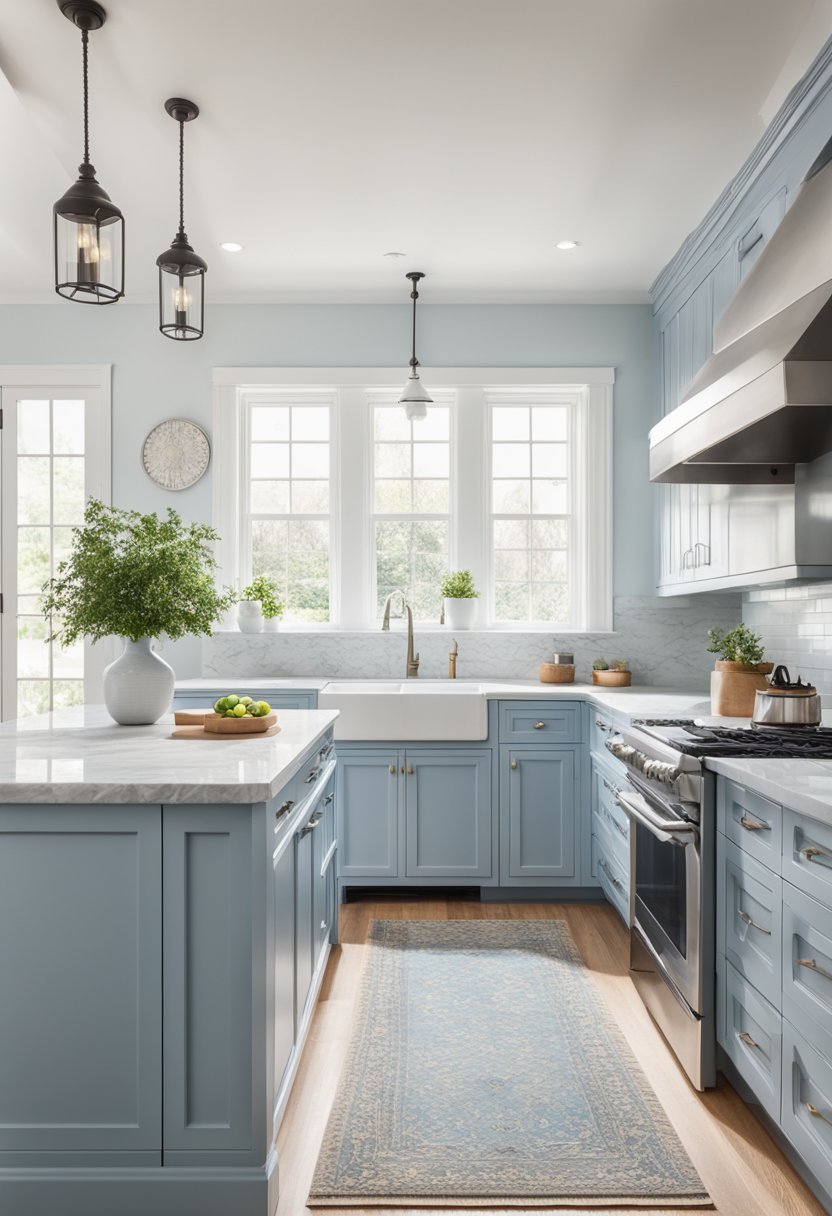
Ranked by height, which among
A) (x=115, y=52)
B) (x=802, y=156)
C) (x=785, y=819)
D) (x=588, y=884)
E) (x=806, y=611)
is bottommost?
(x=588, y=884)

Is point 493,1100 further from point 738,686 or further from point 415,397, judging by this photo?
point 415,397

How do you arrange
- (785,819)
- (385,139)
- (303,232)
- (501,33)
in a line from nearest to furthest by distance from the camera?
(785,819) → (501,33) → (385,139) → (303,232)

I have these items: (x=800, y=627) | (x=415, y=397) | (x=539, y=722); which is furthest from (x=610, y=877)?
(x=415, y=397)

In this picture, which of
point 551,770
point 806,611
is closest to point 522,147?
point 806,611

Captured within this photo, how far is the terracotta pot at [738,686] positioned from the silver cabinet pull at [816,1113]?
5.14 ft

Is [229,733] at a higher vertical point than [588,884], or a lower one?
higher

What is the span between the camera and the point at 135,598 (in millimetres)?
2543

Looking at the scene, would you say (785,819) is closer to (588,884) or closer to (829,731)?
(829,731)

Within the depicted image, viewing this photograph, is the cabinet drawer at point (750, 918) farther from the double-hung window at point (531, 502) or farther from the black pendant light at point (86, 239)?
the double-hung window at point (531, 502)

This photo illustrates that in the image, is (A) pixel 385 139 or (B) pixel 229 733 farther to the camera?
(A) pixel 385 139

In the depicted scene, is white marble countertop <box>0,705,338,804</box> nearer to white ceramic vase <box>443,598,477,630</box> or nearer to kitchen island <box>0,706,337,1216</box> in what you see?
kitchen island <box>0,706,337,1216</box>

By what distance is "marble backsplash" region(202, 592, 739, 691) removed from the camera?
455cm

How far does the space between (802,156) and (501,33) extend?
1.00m

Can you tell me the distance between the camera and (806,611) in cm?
346
